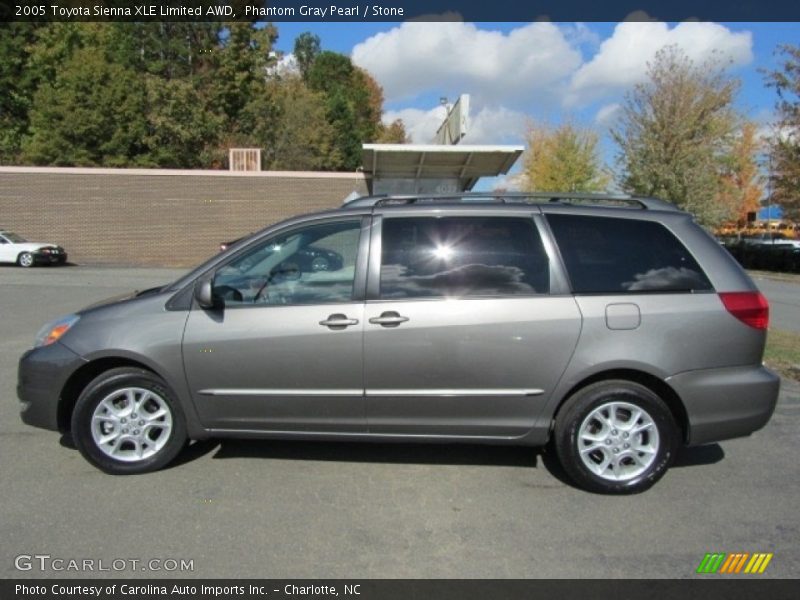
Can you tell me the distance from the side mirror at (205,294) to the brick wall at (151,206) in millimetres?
24047

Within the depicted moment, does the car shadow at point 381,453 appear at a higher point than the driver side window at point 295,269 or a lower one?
lower

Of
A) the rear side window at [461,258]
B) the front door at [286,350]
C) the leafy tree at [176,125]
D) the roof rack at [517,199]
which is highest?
the leafy tree at [176,125]

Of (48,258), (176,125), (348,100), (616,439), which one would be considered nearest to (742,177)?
(348,100)

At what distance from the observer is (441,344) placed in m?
3.87

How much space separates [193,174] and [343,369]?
26.3 meters

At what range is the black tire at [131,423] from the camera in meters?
4.07

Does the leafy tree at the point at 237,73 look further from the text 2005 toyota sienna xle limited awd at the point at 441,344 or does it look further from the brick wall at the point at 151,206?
the text 2005 toyota sienna xle limited awd at the point at 441,344

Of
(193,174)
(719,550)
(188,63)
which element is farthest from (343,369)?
(188,63)

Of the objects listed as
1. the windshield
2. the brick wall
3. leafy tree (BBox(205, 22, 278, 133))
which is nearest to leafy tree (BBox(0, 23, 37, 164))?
leafy tree (BBox(205, 22, 278, 133))

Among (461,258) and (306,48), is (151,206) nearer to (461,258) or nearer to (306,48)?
(461,258)

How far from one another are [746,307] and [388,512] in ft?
8.38

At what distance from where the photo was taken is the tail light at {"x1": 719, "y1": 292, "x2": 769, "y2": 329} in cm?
391

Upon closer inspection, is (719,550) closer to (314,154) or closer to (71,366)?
(71,366)

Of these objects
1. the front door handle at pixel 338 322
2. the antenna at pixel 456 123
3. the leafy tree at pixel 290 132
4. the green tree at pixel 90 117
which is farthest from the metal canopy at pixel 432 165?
the front door handle at pixel 338 322
